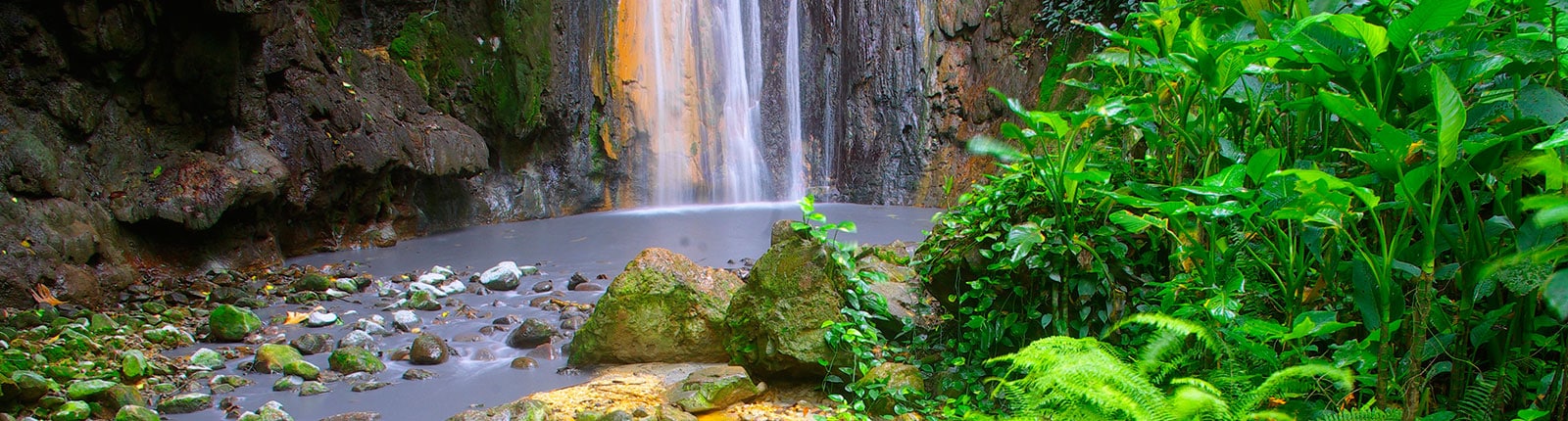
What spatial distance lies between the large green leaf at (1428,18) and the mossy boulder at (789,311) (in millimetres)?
1985

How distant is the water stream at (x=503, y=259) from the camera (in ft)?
13.0

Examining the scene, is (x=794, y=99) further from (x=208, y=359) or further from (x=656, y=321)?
(x=208, y=359)

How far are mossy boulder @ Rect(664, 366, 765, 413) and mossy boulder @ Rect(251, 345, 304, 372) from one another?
7.69ft

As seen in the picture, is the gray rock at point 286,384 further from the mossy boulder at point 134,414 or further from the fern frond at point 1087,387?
the fern frond at point 1087,387

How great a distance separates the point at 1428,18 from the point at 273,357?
4876 millimetres

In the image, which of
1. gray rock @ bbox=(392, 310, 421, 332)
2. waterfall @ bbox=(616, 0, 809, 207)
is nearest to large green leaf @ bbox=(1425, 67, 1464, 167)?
gray rock @ bbox=(392, 310, 421, 332)

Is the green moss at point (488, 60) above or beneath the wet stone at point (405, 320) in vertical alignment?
above

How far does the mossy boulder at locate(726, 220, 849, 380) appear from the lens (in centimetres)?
317

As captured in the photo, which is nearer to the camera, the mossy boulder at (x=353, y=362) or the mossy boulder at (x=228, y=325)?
the mossy boulder at (x=353, y=362)

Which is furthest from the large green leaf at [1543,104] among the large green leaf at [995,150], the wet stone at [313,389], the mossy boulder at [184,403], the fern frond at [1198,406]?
the mossy boulder at [184,403]

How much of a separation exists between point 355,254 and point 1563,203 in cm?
876

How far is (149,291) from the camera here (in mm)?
5859

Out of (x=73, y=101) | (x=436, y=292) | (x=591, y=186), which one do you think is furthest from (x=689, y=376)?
(x=591, y=186)

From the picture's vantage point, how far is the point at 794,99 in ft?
48.2
